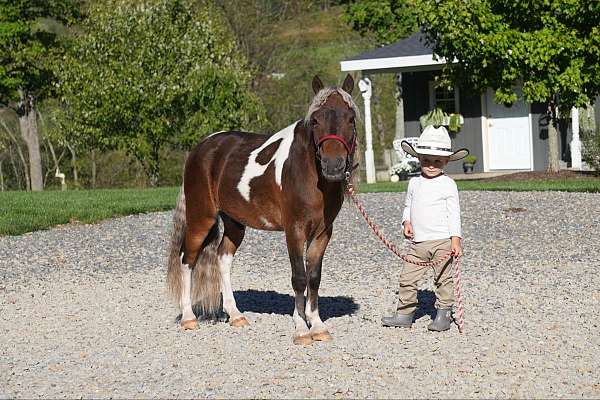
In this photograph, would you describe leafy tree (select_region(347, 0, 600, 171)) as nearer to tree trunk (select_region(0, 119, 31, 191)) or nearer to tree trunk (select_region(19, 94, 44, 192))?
tree trunk (select_region(19, 94, 44, 192))

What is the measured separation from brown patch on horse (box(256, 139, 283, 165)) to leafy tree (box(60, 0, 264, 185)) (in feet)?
77.4

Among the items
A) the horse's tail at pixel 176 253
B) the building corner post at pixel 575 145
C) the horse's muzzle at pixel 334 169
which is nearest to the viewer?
the horse's muzzle at pixel 334 169

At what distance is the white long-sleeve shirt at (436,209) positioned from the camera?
7.75m

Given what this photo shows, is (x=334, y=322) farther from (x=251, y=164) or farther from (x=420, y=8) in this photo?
(x=420, y=8)

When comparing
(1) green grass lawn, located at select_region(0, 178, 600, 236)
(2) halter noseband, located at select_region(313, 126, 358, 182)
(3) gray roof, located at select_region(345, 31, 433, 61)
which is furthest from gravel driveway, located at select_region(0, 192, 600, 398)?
(3) gray roof, located at select_region(345, 31, 433, 61)

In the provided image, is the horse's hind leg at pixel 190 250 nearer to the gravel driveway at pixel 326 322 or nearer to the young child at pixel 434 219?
the gravel driveway at pixel 326 322

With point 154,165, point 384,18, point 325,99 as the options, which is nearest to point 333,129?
point 325,99

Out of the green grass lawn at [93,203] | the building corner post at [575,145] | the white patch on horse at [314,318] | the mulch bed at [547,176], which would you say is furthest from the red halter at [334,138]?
the building corner post at [575,145]

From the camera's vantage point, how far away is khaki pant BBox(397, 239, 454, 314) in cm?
780

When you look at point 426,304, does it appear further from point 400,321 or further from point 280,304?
point 280,304

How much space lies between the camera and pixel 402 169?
Answer: 27484 millimetres

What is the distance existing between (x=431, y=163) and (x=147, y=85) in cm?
2468

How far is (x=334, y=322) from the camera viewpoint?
833 cm

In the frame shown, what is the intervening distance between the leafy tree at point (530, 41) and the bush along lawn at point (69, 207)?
300 inches
